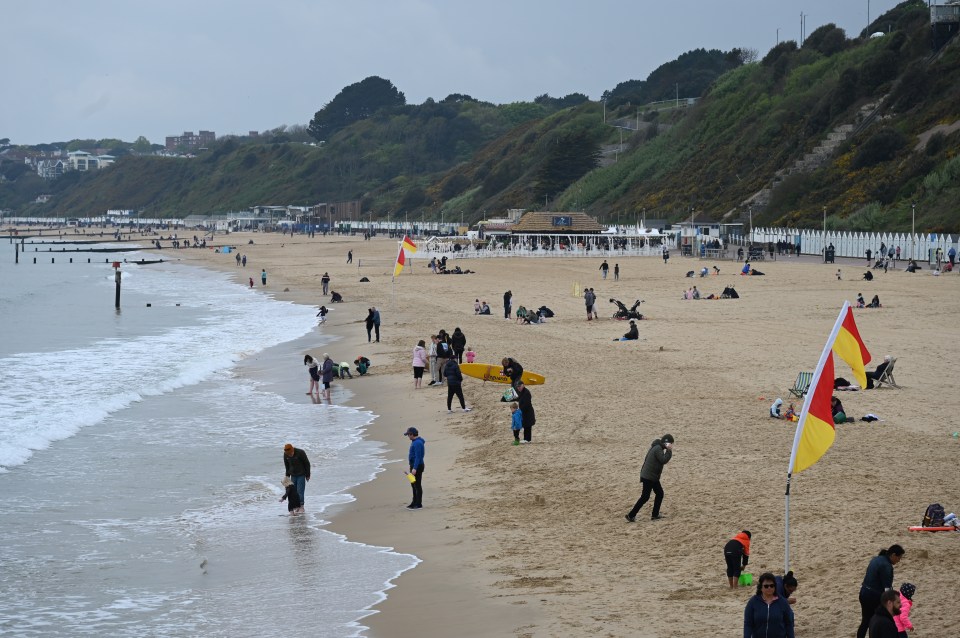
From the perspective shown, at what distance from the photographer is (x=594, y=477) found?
1396 cm

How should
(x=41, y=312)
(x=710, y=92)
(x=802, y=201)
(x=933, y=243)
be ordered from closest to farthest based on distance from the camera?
(x=41, y=312)
(x=933, y=243)
(x=802, y=201)
(x=710, y=92)

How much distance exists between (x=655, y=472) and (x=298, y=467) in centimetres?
473

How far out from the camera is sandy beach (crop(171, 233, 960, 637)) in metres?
9.29

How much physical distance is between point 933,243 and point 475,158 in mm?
125503

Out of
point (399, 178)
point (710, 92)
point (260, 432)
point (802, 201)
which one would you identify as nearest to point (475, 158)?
point (399, 178)

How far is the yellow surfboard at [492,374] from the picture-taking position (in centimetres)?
2108

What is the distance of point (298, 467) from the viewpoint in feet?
44.9

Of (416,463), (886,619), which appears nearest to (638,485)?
(416,463)

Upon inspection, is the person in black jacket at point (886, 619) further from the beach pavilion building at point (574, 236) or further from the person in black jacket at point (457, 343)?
the beach pavilion building at point (574, 236)

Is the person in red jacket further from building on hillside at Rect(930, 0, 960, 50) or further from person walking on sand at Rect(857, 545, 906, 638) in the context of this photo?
building on hillside at Rect(930, 0, 960, 50)

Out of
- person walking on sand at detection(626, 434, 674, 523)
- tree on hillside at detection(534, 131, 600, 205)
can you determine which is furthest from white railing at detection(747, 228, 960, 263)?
tree on hillside at detection(534, 131, 600, 205)

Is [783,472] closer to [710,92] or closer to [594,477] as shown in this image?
[594,477]

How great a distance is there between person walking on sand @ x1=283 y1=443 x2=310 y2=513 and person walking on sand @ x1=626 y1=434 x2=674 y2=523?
169 inches

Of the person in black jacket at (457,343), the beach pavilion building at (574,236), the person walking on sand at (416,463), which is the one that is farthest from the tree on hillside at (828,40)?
the person walking on sand at (416,463)
